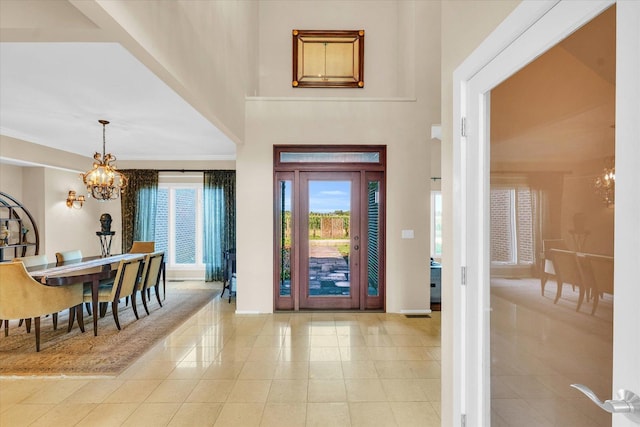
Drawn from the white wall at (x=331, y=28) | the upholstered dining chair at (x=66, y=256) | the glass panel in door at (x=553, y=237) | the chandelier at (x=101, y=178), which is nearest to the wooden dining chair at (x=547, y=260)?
the glass panel in door at (x=553, y=237)

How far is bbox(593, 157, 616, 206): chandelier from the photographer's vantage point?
89 centimetres

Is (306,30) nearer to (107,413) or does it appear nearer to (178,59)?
(178,59)

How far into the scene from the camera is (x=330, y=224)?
192 inches

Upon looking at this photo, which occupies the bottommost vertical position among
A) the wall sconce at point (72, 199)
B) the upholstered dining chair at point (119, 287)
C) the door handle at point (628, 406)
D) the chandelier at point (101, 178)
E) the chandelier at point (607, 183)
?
the upholstered dining chair at point (119, 287)

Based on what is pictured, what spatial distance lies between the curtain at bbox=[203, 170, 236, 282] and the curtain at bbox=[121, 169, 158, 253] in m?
1.21

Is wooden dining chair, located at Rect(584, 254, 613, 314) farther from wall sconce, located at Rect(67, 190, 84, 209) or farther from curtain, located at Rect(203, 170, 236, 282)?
wall sconce, located at Rect(67, 190, 84, 209)

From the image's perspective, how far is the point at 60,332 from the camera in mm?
4062

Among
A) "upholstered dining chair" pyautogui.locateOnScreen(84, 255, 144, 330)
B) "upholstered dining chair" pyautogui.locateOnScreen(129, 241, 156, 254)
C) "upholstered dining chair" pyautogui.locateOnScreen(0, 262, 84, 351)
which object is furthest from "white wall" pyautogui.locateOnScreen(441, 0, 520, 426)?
"upholstered dining chair" pyautogui.locateOnScreen(129, 241, 156, 254)

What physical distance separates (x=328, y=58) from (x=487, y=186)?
193 inches

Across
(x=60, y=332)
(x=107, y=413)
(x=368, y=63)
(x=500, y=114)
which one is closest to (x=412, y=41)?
(x=368, y=63)

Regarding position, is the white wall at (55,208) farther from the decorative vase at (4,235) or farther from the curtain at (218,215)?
the curtain at (218,215)

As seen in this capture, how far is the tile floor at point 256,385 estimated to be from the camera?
236 cm

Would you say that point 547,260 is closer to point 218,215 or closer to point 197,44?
point 197,44

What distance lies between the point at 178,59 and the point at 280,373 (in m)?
2.70
